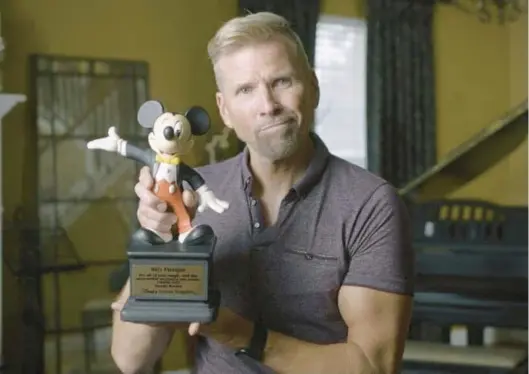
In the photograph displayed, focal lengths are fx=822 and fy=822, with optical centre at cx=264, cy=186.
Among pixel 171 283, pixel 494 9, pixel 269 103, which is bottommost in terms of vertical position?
pixel 171 283

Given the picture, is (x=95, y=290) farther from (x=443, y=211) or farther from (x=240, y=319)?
(x=240, y=319)

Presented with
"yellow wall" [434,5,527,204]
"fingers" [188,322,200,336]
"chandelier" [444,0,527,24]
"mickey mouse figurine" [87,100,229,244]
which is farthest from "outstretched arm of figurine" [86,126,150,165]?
"chandelier" [444,0,527,24]

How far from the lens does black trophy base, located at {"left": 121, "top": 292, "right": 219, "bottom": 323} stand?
0.99 metres

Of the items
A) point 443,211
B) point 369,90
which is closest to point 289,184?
point 443,211

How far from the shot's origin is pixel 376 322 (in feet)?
A: 3.49

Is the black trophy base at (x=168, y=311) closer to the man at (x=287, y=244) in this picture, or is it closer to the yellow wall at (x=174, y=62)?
the man at (x=287, y=244)

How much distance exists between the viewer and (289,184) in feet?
3.82

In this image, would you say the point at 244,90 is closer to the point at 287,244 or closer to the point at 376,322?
the point at 287,244

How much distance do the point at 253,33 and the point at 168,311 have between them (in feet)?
1.25

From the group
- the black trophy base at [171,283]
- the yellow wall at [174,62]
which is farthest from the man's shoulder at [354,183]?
the yellow wall at [174,62]

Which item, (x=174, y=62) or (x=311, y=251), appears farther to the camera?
(x=174, y=62)

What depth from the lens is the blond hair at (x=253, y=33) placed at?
42.8 inches

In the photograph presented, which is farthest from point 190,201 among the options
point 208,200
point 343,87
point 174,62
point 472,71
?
point 472,71

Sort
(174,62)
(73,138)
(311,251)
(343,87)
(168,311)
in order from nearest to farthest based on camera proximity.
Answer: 1. (168,311)
2. (311,251)
3. (73,138)
4. (174,62)
5. (343,87)
